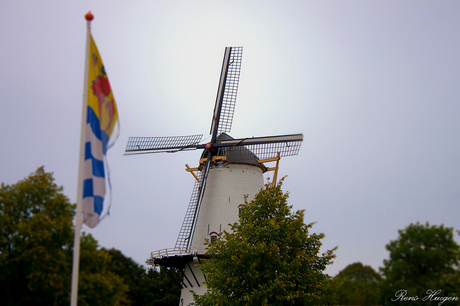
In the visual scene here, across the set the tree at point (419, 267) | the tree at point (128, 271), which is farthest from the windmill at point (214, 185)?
the tree at point (419, 267)

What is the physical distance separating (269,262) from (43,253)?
10579mm

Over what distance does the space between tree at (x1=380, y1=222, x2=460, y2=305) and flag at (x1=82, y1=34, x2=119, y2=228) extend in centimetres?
893

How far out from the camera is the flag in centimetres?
1025

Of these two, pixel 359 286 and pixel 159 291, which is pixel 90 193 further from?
pixel 159 291

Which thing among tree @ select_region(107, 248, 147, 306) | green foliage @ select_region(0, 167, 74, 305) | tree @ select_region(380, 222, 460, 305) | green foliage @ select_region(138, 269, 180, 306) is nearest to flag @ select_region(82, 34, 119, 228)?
green foliage @ select_region(0, 167, 74, 305)

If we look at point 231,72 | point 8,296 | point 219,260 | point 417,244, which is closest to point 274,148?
point 231,72

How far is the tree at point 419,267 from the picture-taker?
12.5 meters

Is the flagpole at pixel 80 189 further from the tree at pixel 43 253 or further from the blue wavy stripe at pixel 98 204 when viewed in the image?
the tree at pixel 43 253

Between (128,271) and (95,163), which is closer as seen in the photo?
(95,163)

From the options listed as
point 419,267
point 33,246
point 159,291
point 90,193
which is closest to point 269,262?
point 419,267

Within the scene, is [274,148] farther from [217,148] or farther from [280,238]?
[280,238]

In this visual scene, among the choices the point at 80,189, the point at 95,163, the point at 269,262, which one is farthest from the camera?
the point at 269,262

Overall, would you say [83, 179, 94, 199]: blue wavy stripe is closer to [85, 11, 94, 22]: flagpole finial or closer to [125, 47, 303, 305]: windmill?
[85, 11, 94, 22]: flagpole finial

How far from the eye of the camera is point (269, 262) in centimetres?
1825
